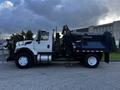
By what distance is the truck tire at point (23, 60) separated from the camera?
1603 cm

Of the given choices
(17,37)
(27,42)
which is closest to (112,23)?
(17,37)

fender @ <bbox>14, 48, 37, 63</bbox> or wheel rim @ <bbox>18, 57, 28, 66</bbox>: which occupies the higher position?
fender @ <bbox>14, 48, 37, 63</bbox>

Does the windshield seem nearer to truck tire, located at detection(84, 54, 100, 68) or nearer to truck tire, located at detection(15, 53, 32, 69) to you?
truck tire, located at detection(15, 53, 32, 69)

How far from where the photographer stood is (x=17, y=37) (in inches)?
836

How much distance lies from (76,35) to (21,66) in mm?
4013

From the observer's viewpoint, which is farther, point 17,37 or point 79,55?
point 17,37

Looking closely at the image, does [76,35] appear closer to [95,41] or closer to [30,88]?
[95,41]

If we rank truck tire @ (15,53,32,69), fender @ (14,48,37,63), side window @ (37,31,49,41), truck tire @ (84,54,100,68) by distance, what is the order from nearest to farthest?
truck tire @ (15,53,32,69), fender @ (14,48,37,63), side window @ (37,31,49,41), truck tire @ (84,54,100,68)

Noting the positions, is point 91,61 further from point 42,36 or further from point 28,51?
point 28,51

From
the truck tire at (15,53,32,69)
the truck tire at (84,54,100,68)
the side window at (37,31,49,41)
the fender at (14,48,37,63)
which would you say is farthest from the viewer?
the truck tire at (84,54,100,68)

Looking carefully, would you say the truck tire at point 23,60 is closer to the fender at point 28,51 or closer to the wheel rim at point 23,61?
the wheel rim at point 23,61

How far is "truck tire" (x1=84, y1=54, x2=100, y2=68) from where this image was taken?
16.5 meters

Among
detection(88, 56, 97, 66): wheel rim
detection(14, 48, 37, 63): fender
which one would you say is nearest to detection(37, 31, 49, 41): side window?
detection(14, 48, 37, 63): fender

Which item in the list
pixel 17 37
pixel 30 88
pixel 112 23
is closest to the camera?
pixel 30 88
